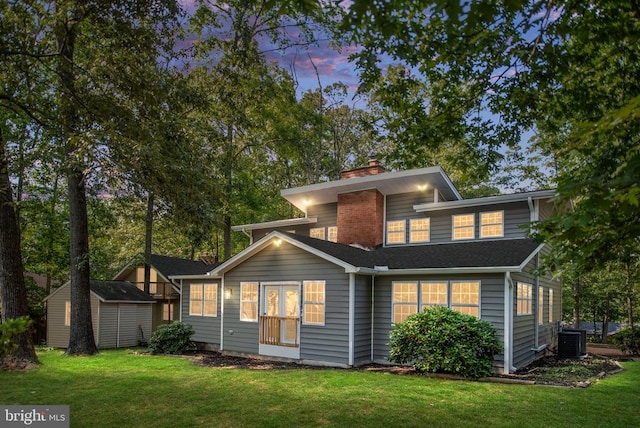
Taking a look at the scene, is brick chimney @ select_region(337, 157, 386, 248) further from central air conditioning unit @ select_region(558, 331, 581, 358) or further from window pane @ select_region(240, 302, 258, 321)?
central air conditioning unit @ select_region(558, 331, 581, 358)

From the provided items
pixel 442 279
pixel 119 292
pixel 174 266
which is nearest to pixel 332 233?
pixel 442 279

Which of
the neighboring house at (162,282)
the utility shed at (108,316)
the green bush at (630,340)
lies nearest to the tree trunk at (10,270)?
the utility shed at (108,316)

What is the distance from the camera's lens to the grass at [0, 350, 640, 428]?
7.24 m

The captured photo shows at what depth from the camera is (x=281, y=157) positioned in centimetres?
2947

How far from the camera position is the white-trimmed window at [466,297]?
1252 centimetres

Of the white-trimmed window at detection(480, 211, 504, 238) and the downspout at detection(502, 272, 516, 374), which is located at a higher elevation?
the white-trimmed window at detection(480, 211, 504, 238)

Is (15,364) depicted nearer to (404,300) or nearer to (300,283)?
(300,283)

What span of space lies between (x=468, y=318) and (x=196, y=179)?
7031mm

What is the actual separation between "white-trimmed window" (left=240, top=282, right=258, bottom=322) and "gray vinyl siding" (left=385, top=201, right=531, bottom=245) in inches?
215

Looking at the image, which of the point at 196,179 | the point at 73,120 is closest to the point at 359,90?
the point at 196,179

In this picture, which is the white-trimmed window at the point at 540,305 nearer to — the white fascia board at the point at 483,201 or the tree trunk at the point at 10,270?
the white fascia board at the point at 483,201

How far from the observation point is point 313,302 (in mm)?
13867

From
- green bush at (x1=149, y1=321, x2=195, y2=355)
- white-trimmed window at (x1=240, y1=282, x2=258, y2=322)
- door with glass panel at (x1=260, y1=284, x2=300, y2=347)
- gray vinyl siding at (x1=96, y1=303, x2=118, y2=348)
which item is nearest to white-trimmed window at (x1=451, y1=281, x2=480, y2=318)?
door with glass panel at (x1=260, y1=284, x2=300, y2=347)

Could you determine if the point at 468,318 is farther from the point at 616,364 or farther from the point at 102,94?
the point at 102,94
